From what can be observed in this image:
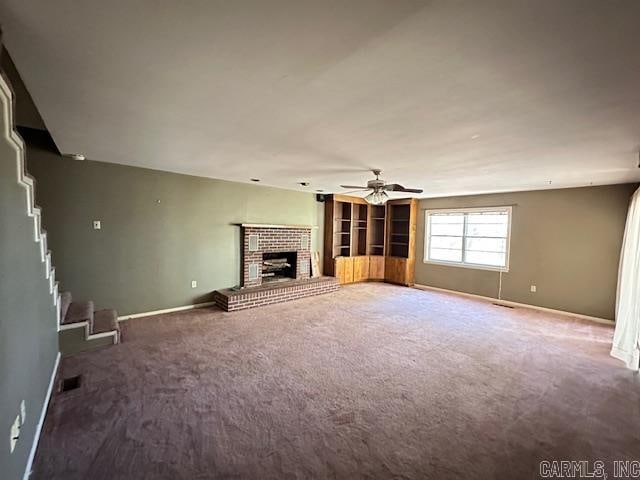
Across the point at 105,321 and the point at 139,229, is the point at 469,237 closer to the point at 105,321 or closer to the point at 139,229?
the point at 139,229

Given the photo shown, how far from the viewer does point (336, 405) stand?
2.41 meters

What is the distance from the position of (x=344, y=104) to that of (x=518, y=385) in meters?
3.11

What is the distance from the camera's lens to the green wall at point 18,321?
1452 mm

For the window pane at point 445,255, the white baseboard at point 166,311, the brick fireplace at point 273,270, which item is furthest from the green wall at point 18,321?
the window pane at point 445,255

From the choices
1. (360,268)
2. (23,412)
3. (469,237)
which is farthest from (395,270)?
(23,412)

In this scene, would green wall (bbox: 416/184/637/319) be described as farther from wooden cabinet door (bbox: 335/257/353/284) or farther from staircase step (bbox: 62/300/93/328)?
staircase step (bbox: 62/300/93/328)

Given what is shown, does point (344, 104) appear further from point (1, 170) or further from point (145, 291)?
point (145, 291)

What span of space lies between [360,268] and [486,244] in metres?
3.06

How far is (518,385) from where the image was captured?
278cm

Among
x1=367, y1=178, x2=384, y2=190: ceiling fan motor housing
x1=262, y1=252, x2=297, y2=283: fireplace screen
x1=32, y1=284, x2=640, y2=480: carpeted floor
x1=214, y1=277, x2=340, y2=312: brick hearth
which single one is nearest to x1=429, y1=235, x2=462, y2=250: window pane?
x1=214, y1=277, x2=340, y2=312: brick hearth

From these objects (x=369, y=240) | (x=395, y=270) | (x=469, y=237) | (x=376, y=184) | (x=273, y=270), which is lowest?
(x=395, y=270)

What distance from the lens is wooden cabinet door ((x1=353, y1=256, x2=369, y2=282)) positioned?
298 inches

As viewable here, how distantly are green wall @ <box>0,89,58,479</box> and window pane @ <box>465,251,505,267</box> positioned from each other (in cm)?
712

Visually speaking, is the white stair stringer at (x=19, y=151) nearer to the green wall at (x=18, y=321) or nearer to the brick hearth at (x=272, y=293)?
the green wall at (x=18, y=321)
